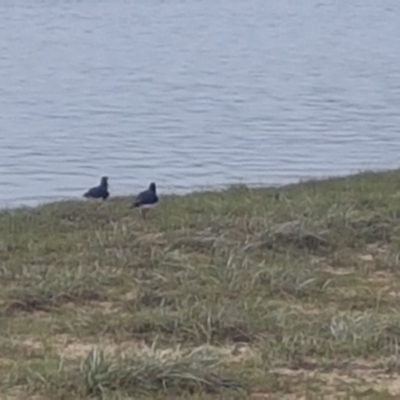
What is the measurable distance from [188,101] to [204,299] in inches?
606

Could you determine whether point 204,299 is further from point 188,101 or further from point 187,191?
point 188,101

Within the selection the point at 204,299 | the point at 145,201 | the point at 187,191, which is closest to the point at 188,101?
the point at 187,191

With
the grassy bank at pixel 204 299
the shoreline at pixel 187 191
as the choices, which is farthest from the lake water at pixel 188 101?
the grassy bank at pixel 204 299

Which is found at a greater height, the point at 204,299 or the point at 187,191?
the point at 187,191

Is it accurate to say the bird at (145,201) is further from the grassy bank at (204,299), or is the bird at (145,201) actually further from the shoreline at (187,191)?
the shoreline at (187,191)

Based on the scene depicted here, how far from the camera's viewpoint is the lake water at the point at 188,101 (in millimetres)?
16266

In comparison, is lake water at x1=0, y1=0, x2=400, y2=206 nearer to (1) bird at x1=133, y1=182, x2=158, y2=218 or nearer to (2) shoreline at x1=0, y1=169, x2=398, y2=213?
(2) shoreline at x1=0, y1=169, x2=398, y2=213

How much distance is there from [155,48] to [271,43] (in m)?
3.22

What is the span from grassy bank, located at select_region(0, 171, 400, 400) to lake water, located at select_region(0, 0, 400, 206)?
13.5 feet

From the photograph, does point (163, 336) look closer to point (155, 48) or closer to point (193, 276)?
point (193, 276)

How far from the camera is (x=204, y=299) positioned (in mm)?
7754

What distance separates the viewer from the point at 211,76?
2697 cm

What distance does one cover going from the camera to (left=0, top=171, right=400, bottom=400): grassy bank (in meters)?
6.31

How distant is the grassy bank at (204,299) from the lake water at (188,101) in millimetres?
4126
